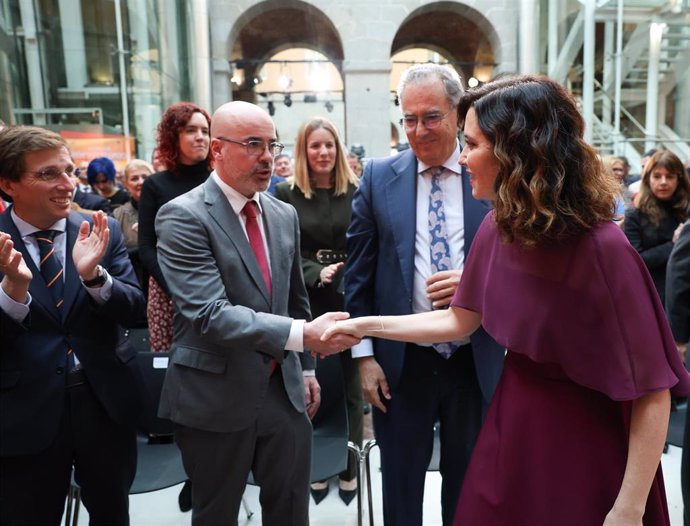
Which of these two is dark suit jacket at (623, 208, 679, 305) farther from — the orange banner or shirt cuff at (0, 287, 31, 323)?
the orange banner

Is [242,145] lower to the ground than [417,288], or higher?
higher

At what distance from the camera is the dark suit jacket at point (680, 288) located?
2428 mm

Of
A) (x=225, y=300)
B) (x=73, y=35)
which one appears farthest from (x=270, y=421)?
(x=73, y=35)

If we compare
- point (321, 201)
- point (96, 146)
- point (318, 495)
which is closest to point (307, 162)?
point (321, 201)

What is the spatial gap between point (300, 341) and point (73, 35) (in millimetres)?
7016

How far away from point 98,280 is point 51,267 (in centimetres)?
18

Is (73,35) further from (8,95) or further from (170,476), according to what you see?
(170,476)

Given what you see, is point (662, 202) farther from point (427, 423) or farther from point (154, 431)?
point (154, 431)

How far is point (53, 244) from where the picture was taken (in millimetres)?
1958

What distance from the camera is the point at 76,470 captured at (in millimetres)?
2027

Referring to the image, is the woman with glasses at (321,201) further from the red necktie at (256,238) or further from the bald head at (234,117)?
the bald head at (234,117)

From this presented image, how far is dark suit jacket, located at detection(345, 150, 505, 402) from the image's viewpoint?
6.69 ft

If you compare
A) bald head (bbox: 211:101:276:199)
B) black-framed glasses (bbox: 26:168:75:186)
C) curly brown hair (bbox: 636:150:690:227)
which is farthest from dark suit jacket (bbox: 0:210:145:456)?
curly brown hair (bbox: 636:150:690:227)

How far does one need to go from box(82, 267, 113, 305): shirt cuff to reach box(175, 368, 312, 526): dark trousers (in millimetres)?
514
